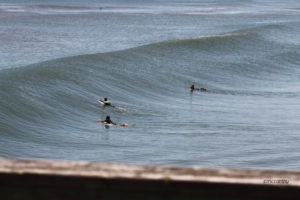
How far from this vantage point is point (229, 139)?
21.8 m

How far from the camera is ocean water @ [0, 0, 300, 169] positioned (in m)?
20.7

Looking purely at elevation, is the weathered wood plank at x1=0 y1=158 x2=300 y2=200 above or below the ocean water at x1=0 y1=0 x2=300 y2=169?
below

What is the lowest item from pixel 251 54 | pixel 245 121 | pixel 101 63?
pixel 245 121

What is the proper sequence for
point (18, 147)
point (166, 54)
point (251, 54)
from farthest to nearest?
point (251, 54) → point (166, 54) → point (18, 147)

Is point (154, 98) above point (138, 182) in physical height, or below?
above

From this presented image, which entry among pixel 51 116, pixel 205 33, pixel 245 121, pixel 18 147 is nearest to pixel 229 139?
pixel 245 121

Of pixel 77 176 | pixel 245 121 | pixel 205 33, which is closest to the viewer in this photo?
pixel 77 176

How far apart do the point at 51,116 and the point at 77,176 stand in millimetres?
24065

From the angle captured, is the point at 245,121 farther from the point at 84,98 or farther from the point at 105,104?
the point at 84,98

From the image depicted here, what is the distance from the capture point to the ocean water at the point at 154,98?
67.8ft

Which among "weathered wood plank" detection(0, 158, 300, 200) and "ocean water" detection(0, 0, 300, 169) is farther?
"ocean water" detection(0, 0, 300, 169)

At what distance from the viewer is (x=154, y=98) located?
33.2m

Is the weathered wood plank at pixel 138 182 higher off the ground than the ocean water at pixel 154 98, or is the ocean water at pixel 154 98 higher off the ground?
the ocean water at pixel 154 98

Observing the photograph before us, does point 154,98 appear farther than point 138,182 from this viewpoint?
Yes
